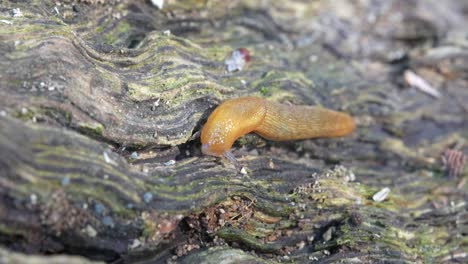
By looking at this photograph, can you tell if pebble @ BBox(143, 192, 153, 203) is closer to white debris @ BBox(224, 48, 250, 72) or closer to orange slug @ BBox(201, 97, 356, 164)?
orange slug @ BBox(201, 97, 356, 164)

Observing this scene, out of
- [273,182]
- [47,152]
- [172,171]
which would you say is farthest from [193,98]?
[47,152]

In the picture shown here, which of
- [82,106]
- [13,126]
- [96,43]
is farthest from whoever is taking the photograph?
[96,43]

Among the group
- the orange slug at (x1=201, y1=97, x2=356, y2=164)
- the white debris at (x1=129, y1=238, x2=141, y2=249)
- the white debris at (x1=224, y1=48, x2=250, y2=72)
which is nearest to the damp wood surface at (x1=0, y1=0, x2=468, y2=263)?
the white debris at (x1=129, y1=238, x2=141, y2=249)

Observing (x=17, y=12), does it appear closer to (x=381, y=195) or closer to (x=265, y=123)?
(x=265, y=123)

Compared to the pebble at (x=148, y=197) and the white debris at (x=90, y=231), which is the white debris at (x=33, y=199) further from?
the pebble at (x=148, y=197)

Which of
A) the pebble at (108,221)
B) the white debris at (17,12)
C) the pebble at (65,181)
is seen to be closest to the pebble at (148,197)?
the pebble at (108,221)

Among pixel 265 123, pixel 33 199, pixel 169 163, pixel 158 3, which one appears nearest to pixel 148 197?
pixel 169 163

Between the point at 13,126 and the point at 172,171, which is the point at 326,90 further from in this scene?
the point at 13,126
